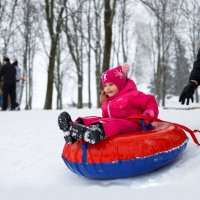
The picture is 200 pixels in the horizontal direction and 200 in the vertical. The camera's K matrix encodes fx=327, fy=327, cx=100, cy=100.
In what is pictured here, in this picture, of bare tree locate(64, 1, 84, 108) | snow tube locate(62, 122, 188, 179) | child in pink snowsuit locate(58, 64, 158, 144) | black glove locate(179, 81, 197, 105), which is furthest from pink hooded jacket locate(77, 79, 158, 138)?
bare tree locate(64, 1, 84, 108)

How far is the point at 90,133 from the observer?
2.71 meters

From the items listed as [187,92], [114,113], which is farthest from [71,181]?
[187,92]

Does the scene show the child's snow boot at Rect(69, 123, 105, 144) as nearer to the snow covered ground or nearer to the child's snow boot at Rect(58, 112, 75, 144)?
the child's snow boot at Rect(58, 112, 75, 144)

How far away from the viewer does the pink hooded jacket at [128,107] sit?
3107 mm

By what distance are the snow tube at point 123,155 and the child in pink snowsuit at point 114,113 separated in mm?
106

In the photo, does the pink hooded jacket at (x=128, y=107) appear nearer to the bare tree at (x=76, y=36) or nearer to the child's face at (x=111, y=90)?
the child's face at (x=111, y=90)

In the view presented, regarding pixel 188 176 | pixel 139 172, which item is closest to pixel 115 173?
pixel 139 172

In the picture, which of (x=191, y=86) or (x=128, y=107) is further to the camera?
(x=191, y=86)

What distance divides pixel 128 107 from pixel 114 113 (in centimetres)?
16

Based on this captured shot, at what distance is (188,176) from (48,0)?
1281 centimetres

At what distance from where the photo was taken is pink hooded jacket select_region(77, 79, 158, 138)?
3.11 meters

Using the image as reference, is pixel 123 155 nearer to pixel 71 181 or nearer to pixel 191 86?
pixel 71 181

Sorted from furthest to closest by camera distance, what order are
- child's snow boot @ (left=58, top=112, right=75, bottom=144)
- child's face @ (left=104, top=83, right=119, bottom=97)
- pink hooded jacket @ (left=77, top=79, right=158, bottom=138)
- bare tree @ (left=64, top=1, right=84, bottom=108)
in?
bare tree @ (left=64, top=1, right=84, bottom=108) → child's face @ (left=104, top=83, right=119, bottom=97) → pink hooded jacket @ (left=77, top=79, right=158, bottom=138) → child's snow boot @ (left=58, top=112, right=75, bottom=144)

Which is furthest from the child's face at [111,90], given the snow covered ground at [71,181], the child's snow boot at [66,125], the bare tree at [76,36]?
the bare tree at [76,36]
